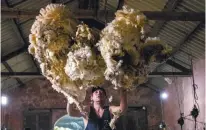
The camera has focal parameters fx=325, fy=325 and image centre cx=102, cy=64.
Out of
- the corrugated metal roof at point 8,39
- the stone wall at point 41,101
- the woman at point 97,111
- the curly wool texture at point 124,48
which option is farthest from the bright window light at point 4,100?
the curly wool texture at point 124,48

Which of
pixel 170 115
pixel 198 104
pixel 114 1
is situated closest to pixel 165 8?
pixel 114 1

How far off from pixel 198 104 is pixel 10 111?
6565mm

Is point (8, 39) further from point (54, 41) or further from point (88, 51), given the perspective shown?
point (88, 51)

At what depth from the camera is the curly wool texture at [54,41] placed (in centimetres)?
173

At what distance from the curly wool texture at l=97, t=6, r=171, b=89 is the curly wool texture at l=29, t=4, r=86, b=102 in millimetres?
219

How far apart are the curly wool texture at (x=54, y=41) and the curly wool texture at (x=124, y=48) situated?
219 millimetres

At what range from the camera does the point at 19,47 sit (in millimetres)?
7965

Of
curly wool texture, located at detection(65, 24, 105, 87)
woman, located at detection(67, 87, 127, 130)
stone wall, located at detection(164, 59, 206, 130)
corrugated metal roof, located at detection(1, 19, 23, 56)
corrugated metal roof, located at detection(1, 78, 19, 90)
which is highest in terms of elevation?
corrugated metal roof, located at detection(1, 19, 23, 56)

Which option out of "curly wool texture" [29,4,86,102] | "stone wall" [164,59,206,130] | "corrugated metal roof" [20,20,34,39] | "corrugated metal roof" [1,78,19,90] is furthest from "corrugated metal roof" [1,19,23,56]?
"curly wool texture" [29,4,86,102]

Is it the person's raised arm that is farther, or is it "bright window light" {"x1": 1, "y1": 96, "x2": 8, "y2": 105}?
"bright window light" {"x1": 1, "y1": 96, "x2": 8, "y2": 105}

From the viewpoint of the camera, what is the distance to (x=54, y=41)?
173cm

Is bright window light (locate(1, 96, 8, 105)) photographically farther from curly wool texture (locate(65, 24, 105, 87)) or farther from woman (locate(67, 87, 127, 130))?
curly wool texture (locate(65, 24, 105, 87))

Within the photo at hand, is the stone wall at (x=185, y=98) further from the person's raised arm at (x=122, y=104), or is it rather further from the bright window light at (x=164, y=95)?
the person's raised arm at (x=122, y=104)

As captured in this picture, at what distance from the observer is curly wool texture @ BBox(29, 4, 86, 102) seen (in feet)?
5.67
